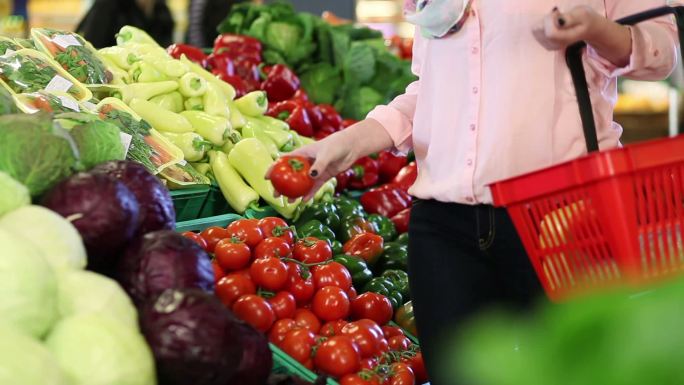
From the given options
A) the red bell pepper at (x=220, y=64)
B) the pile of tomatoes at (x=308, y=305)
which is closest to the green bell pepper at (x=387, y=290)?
the pile of tomatoes at (x=308, y=305)

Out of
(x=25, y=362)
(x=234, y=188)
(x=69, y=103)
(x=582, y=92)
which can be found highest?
(x=582, y=92)

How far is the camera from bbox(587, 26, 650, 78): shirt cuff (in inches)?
67.7

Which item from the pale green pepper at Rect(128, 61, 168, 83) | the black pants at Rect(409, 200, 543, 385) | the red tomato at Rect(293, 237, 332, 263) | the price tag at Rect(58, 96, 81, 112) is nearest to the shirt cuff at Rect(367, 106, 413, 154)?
the black pants at Rect(409, 200, 543, 385)

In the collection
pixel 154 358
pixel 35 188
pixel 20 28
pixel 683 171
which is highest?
pixel 683 171

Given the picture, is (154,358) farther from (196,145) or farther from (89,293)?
(196,145)

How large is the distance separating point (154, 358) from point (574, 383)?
31.5 inches

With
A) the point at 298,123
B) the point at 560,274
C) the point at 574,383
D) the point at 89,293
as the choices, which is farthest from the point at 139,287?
the point at 298,123

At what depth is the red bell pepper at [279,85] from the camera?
453cm

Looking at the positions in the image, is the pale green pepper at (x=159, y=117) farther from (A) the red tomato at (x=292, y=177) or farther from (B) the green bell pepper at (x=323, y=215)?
(A) the red tomato at (x=292, y=177)

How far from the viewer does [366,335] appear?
2.33 metres

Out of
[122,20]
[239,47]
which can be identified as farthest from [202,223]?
[122,20]

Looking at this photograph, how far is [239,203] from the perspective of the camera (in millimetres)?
3273

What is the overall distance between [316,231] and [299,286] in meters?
0.69

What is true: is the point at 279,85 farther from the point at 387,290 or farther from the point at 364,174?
the point at 387,290
